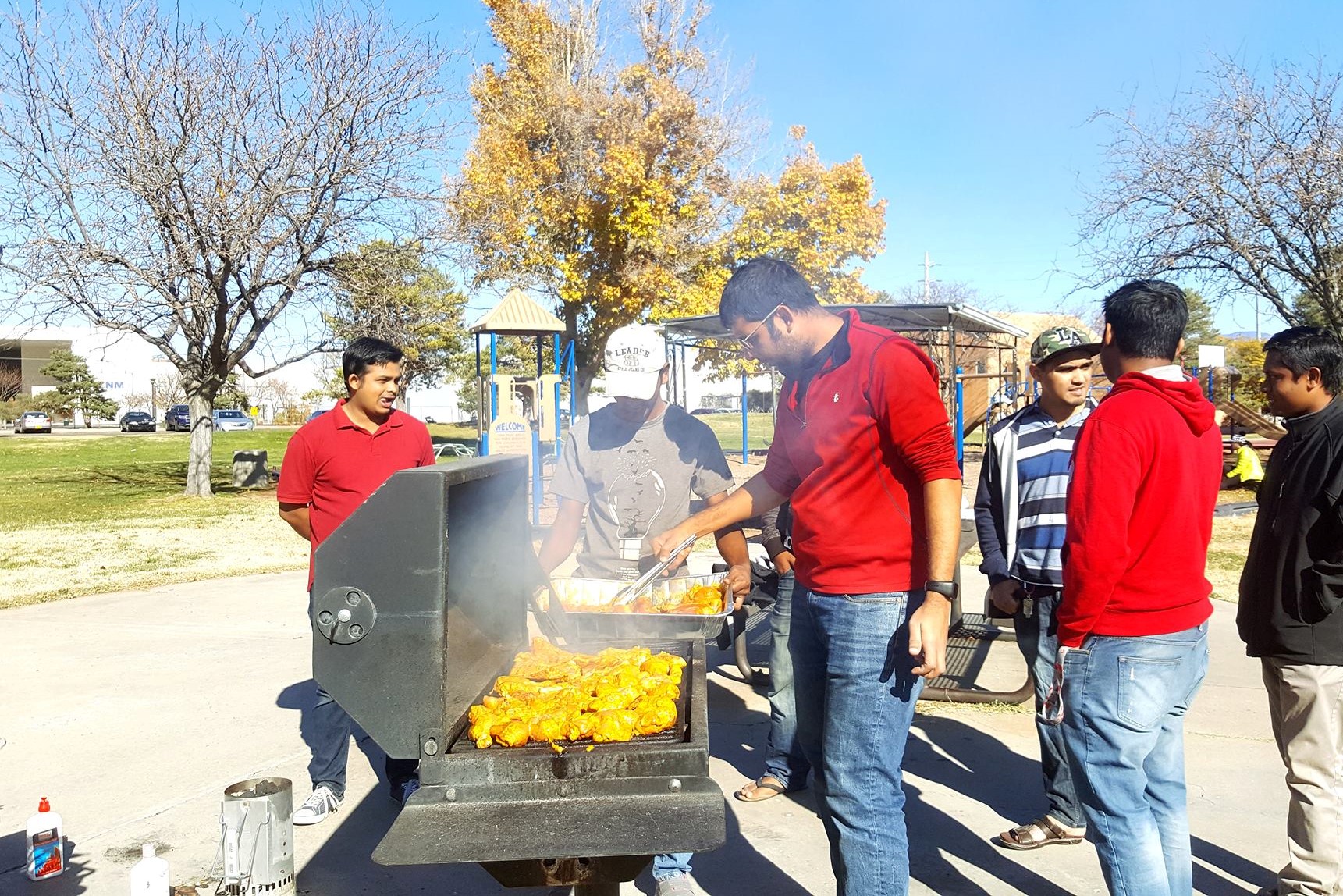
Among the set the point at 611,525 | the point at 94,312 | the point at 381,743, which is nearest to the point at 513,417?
the point at 94,312

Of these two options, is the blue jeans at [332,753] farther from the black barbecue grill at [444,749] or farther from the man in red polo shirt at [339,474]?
the black barbecue grill at [444,749]

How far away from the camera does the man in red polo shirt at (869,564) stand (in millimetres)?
2463

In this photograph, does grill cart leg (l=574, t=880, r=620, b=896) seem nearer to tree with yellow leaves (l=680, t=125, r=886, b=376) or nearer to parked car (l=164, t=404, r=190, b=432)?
tree with yellow leaves (l=680, t=125, r=886, b=376)

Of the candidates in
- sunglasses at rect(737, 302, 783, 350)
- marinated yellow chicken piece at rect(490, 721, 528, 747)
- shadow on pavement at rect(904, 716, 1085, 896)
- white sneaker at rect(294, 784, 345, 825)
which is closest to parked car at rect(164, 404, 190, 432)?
white sneaker at rect(294, 784, 345, 825)

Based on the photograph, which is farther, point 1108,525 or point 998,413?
point 998,413

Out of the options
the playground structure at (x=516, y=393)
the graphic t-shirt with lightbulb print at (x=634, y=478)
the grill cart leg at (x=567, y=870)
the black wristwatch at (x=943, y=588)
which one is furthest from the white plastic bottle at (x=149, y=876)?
the playground structure at (x=516, y=393)

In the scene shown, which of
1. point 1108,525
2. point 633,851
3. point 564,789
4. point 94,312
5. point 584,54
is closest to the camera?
point 633,851

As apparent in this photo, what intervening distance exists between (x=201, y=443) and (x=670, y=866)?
17.5 meters

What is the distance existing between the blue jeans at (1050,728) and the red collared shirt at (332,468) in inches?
109

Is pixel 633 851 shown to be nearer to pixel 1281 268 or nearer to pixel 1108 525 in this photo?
pixel 1108 525

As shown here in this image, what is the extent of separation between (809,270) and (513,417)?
12.8 metres

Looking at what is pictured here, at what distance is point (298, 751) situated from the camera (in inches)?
193

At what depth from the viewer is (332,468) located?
158 inches

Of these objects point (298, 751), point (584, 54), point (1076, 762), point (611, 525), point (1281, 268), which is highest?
point (584, 54)
